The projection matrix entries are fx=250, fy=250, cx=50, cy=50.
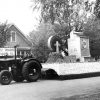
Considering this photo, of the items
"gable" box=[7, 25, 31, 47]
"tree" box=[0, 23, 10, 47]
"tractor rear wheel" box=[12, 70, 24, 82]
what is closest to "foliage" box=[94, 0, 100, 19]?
"tractor rear wheel" box=[12, 70, 24, 82]

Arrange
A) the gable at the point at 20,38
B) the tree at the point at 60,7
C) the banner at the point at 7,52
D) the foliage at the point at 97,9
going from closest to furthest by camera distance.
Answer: the foliage at the point at 97,9
the tree at the point at 60,7
the banner at the point at 7,52
the gable at the point at 20,38

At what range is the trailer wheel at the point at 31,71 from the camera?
41.1ft

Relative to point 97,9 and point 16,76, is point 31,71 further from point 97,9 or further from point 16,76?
point 97,9

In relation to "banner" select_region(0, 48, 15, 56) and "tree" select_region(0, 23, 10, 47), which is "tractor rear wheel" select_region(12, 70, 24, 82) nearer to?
"banner" select_region(0, 48, 15, 56)

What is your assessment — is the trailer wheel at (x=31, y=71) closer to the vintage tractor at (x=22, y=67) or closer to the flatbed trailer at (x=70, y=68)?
the vintage tractor at (x=22, y=67)

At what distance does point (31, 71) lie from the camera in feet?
42.7

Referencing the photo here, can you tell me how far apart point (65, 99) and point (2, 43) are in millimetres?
23974

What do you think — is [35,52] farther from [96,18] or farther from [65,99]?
[65,99]

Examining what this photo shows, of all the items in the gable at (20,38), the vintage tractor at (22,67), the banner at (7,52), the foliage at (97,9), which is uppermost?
the gable at (20,38)

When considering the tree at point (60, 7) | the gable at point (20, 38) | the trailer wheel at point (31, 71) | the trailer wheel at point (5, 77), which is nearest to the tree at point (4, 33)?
the gable at point (20, 38)

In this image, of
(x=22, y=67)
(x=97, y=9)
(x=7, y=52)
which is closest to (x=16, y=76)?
(x=22, y=67)

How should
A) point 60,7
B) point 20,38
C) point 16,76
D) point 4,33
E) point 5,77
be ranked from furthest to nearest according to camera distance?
1. point 20,38
2. point 4,33
3. point 16,76
4. point 5,77
5. point 60,7

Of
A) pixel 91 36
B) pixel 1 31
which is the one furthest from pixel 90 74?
pixel 1 31

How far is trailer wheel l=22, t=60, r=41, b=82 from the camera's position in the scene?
1254cm
